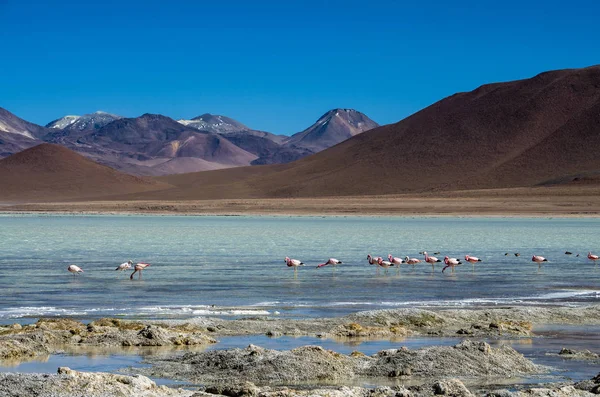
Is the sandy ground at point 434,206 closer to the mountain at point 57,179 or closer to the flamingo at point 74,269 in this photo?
the mountain at point 57,179

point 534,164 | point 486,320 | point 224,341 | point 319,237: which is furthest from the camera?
point 534,164

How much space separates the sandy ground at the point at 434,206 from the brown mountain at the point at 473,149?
19.9 meters

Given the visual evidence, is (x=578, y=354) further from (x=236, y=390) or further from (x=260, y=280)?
(x=260, y=280)

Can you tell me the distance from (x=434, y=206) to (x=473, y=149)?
5635 centimetres

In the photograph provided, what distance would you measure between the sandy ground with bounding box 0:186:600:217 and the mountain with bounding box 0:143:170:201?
48529 mm

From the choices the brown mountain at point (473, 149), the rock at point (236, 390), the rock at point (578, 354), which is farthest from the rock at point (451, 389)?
the brown mountain at point (473, 149)

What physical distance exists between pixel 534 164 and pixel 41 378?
125605mm

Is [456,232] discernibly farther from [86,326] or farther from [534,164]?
[534,164]

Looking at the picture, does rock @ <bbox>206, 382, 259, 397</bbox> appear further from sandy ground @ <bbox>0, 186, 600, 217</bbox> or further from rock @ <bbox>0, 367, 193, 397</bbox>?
sandy ground @ <bbox>0, 186, 600, 217</bbox>

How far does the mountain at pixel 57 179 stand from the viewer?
15438 centimetres

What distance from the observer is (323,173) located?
499 ft

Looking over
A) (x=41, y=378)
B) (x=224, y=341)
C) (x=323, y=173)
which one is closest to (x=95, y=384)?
(x=41, y=378)

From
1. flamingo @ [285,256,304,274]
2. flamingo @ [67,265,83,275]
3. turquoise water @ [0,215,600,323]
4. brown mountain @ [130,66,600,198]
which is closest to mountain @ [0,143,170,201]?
brown mountain @ [130,66,600,198]

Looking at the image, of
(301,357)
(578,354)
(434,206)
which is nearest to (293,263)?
(578,354)
